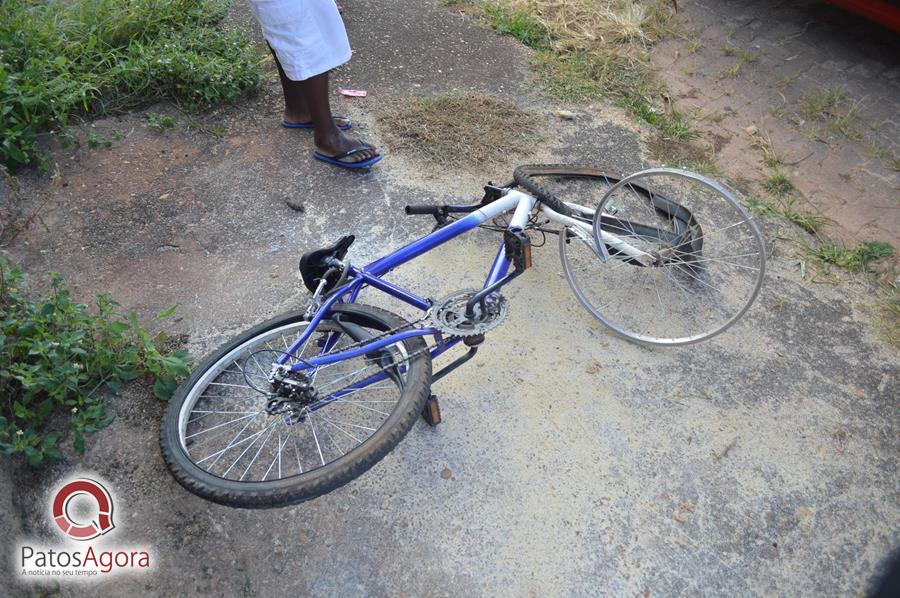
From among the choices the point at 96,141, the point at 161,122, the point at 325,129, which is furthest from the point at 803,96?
the point at 96,141

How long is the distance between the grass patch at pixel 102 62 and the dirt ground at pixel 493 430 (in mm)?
382

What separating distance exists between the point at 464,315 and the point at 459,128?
1994 millimetres

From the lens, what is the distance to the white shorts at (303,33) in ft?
10.9

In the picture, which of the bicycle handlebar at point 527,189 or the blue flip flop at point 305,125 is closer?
the bicycle handlebar at point 527,189

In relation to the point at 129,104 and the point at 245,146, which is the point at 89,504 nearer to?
the point at 245,146

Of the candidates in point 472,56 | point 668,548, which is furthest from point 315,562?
point 472,56

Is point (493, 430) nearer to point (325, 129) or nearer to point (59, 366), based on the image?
point (59, 366)

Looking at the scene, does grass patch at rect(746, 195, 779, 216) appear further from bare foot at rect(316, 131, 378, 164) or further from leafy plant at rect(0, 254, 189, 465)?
leafy plant at rect(0, 254, 189, 465)

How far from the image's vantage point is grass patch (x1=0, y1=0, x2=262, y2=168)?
3795 millimetres

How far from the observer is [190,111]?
13.9ft

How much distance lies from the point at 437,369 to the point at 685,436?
108cm

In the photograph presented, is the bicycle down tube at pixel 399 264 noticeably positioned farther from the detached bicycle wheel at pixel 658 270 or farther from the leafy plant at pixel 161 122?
the leafy plant at pixel 161 122
